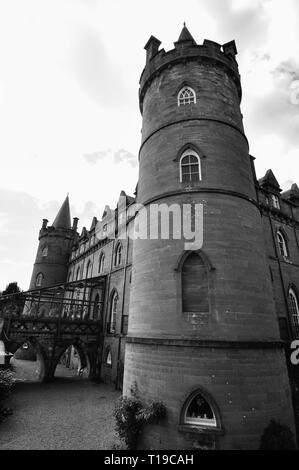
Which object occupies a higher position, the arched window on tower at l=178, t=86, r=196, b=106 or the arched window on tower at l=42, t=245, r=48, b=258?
the arched window on tower at l=42, t=245, r=48, b=258

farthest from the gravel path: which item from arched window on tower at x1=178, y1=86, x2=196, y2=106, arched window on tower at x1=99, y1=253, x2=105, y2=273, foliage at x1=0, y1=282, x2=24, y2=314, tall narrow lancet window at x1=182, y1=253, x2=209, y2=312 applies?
arched window on tower at x1=178, y1=86, x2=196, y2=106

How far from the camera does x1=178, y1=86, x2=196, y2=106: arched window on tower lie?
1066cm

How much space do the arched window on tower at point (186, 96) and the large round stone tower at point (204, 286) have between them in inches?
1.6

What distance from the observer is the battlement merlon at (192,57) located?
436 inches

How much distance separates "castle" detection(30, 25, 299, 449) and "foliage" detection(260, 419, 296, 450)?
0.48ft

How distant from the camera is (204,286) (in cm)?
806

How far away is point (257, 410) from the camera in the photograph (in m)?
6.82

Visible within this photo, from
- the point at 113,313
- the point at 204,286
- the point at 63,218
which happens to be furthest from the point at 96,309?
the point at 63,218

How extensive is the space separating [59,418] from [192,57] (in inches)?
645

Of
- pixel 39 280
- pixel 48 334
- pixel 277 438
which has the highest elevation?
pixel 39 280

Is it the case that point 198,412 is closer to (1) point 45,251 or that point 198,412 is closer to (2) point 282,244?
(2) point 282,244

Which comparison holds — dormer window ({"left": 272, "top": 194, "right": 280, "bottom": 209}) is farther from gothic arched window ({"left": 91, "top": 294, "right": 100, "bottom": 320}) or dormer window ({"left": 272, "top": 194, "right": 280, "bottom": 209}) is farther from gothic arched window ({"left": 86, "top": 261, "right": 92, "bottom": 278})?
gothic arched window ({"left": 86, "top": 261, "right": 92, "bottom": 278})

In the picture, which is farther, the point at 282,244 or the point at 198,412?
the point at 282,244
